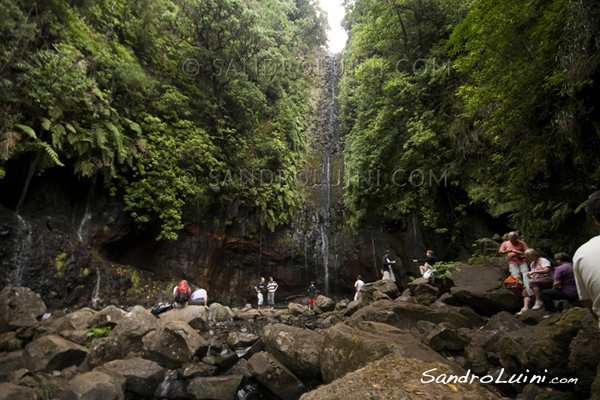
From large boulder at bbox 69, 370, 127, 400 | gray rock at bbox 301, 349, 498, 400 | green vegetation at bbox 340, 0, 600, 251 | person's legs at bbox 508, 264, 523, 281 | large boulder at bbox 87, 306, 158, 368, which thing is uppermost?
green vegetation at bbox 340, 0, 600, 251

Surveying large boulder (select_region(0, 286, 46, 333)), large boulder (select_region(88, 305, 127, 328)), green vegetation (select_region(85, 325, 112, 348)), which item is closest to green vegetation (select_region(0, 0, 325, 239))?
large boulder (select_region(0, 286, 46, 333))

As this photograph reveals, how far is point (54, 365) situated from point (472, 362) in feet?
24.7

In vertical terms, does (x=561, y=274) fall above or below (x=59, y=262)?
above

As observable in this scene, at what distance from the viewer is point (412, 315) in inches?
250

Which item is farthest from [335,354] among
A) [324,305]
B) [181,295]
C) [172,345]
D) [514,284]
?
[324,305]

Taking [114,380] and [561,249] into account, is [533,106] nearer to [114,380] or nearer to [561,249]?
[561,249]

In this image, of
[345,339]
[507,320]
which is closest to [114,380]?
[345,339]

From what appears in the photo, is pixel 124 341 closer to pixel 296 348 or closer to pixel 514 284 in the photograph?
pixel 296 348

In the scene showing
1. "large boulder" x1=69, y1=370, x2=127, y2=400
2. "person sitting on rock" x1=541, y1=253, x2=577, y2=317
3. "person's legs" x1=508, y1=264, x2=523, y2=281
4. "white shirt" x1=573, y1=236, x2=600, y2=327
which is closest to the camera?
"white shirt" x1=573, y1=236, x2=600, y2=327

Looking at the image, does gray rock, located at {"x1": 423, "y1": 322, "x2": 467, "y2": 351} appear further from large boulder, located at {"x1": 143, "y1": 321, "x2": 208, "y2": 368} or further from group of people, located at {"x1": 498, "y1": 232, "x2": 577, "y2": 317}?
large boulder, located at {"x1": 143, "y1": 321, "x2": 208, "y2": 368}

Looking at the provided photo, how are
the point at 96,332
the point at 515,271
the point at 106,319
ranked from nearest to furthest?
the point at 515,271 → the point at 96,332 → the point at 106,319

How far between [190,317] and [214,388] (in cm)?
365

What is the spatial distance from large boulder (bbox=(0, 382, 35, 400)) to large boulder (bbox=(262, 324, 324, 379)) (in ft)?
11.7

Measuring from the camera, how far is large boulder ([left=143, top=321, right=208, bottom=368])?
5664 millimetres
